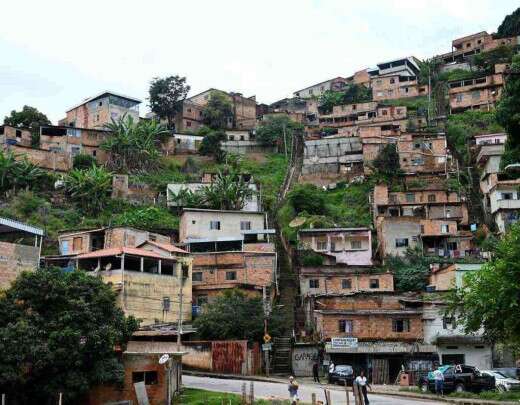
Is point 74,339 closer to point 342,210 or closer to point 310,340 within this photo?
point 310,340

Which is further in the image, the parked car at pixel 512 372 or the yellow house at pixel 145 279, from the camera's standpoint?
the yellow house at pixel 145 279

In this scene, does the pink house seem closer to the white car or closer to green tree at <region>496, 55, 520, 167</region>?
the white car

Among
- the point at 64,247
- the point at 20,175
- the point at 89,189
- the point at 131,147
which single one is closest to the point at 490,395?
the point at 64,247

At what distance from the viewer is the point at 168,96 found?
302 feet

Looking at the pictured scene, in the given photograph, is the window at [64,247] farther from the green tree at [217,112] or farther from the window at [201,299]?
the green tree at [217,112]

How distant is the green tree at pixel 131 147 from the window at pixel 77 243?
2033 cm

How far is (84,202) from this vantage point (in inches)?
2586

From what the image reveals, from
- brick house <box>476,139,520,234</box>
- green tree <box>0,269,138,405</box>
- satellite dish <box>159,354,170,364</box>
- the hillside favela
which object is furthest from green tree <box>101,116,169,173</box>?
satellite dish <box>159,354,170,364</box>

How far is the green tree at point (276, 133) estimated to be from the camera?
8744 centimetres

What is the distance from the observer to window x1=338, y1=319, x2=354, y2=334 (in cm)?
4206

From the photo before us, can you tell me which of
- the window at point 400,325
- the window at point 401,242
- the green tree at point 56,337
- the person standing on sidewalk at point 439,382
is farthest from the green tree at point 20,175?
the person standing on sidewalk at point 439,382

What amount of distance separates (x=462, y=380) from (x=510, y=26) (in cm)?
8312

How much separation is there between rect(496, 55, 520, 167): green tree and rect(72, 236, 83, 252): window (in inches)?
1400

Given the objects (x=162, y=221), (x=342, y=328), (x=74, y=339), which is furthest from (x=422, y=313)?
(x=162, y=221)
